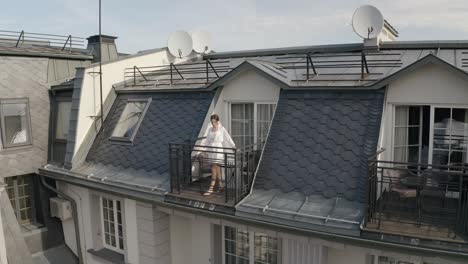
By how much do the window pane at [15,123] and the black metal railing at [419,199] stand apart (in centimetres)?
1185

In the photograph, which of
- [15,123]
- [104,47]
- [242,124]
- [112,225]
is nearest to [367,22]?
[242,124]

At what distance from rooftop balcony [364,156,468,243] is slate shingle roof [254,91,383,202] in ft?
1.85

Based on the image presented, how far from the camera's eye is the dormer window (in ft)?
36.4

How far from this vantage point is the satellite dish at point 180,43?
46.9ft

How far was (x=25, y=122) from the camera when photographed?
42.1 ft

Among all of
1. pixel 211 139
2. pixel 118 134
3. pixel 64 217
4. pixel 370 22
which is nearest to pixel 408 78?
pixel 370 22

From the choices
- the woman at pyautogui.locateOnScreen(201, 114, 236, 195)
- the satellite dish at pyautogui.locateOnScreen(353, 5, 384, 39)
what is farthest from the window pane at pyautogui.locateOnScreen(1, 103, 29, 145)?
the satellite dish at pyautogui.locateOnScreen(353, 5, 384, 39)

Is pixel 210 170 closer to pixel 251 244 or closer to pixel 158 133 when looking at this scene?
pixel 251 244

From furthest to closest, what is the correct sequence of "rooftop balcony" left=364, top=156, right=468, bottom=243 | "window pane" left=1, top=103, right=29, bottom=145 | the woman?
"window pane" left=1, top=103, right=29, bottom=145 → the woman → "rooftop balcony" left=364, top=156, right=468, bottom=243

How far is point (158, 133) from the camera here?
33.9 feet

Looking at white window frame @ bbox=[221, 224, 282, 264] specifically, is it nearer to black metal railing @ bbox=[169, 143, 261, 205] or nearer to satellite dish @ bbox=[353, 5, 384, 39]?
black metal railing @ bbox=[169, 143, 261, 205]

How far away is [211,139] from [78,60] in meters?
8.92

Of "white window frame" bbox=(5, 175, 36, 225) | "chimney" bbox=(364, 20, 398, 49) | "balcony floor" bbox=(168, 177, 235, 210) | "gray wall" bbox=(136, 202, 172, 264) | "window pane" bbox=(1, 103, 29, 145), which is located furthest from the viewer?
"white window frame" bbox=(5, 175, 36, 225)

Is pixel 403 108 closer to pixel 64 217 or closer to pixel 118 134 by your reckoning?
pixel 118 134
